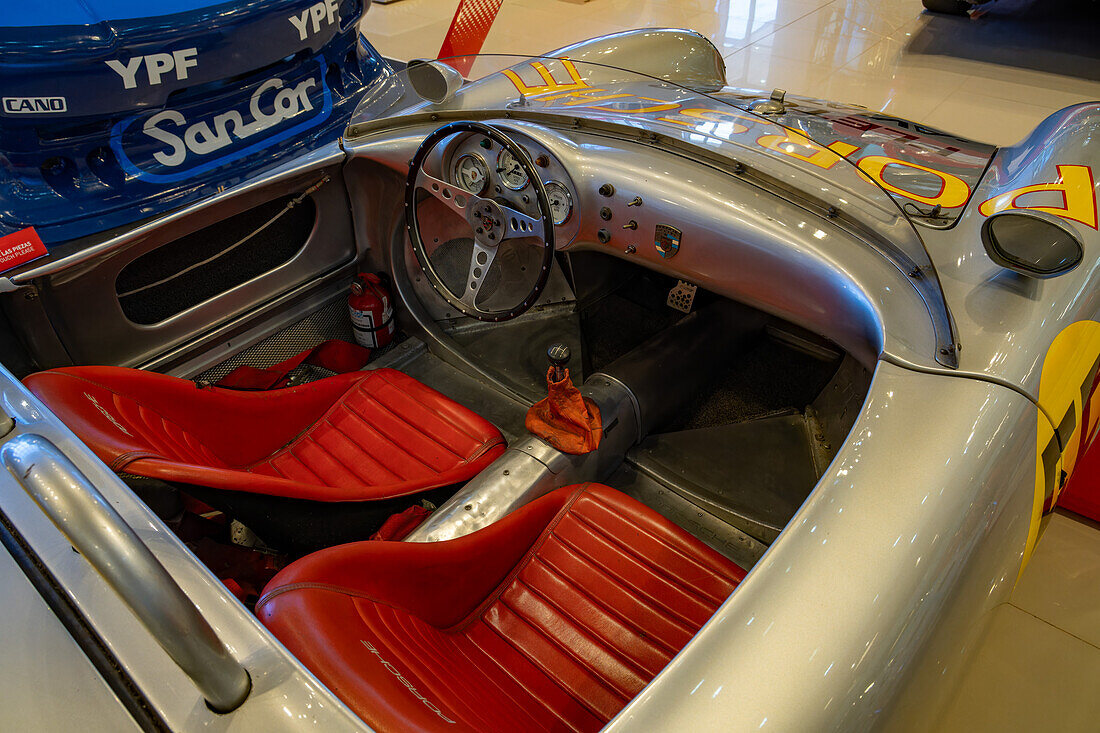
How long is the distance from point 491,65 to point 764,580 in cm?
177

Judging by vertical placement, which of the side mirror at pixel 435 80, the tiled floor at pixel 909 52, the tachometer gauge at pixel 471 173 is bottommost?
the tiled floor at pixel 909 52

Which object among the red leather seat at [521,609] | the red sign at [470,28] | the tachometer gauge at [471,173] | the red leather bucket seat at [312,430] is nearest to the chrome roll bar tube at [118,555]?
the red leather seat at [521,609]

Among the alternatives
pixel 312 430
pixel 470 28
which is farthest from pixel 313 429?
pixel 470 28

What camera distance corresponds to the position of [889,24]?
18.0 ft

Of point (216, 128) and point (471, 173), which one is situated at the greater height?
point (471, 173)

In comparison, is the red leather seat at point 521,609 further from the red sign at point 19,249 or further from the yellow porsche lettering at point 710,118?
the red sign at point 19,249

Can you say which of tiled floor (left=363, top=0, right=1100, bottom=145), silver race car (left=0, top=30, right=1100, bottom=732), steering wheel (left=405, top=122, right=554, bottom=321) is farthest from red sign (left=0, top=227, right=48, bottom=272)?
tiled floor (left=363, top=0, right=1100, bottom=145)

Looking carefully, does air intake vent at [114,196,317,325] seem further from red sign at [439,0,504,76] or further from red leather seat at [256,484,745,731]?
red sign at [439,0,504,76]

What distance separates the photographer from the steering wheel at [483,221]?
1.63 metres

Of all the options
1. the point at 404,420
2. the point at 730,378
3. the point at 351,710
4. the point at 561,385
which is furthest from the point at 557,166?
the point at 351,710

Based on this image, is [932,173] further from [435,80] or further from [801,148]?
[435,80]

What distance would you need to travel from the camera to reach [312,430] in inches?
73.8

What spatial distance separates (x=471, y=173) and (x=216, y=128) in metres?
1.31

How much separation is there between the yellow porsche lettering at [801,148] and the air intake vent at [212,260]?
1.39 metres
